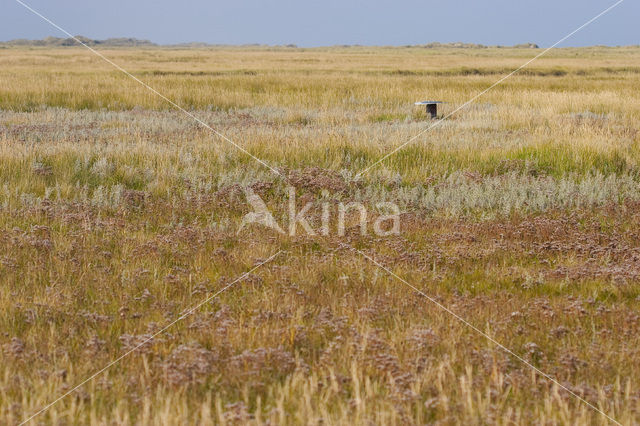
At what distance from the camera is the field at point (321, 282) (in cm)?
408

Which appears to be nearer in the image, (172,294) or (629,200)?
(172,294)

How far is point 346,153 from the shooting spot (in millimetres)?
12281

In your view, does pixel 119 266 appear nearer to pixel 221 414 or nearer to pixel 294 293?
pixel 294 293

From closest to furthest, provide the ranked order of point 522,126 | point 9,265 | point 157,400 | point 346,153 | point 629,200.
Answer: point 157,400, point 9,265, point 629,200, point 346,153, point 522,126

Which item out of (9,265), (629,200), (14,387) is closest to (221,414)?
(14,387)

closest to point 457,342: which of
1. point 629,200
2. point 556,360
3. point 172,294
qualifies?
point 556,360

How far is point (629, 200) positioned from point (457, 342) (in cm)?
580

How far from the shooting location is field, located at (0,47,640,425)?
4078 millimetres

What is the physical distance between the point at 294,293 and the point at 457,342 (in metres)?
1.58

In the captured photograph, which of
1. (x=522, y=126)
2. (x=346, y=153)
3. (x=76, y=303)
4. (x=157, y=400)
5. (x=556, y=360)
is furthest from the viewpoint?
(x=522, y=126)

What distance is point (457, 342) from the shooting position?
189 inches

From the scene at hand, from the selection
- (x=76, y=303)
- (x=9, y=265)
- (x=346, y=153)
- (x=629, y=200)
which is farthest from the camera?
(x=346, y=153)

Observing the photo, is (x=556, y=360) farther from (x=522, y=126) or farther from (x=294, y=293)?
(x=522, y=126)

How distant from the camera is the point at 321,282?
20.4 feet
